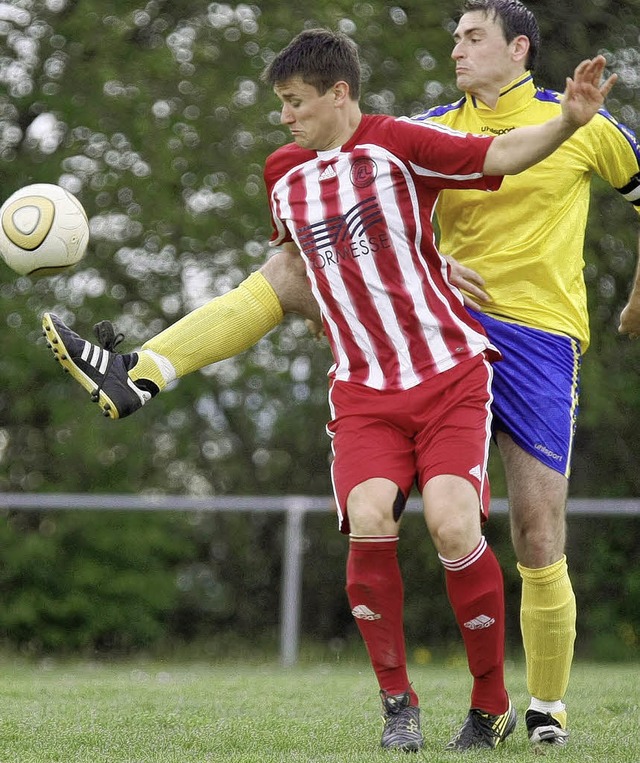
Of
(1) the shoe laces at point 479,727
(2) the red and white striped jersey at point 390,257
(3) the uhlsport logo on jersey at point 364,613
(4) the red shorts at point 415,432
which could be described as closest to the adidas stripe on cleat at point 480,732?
(1) the shoe laces at point 479,727

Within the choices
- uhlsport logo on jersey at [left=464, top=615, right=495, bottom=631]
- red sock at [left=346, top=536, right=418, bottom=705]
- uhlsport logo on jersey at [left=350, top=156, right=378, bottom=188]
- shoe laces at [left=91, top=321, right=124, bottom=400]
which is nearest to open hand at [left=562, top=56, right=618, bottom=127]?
uhlsport logo on jersey at [left=350, top=156, right=378, bottom=188]

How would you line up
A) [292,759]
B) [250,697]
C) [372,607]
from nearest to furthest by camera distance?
[292,759] → [372,607] → [250,697]

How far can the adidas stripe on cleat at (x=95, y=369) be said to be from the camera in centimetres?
425

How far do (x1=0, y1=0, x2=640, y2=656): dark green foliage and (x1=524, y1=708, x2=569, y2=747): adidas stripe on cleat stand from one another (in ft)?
24.6

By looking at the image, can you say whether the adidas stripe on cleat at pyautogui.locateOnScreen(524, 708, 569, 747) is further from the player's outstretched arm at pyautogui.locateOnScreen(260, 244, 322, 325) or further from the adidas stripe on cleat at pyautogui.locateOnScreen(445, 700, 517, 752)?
the player's outstretched arm at pyautogui.locateOnScreen(260, 244, 322, 325)

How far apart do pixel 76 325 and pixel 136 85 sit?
2324 millimetres

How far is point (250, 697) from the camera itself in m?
5.66

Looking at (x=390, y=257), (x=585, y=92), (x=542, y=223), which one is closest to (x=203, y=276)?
(x=542, y=223)

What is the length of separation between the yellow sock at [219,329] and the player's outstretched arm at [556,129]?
3.41 ft

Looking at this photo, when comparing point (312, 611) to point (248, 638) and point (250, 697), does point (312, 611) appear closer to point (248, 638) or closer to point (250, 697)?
point (248, 638)

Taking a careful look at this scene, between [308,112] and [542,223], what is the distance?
920mm

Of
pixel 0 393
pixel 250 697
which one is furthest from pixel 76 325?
pixel 250 697

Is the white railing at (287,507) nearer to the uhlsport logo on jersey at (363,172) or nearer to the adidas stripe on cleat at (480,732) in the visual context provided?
the adidas stripe on cleat at (480,732)

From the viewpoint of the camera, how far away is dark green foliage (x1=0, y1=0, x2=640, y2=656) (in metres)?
11.7
